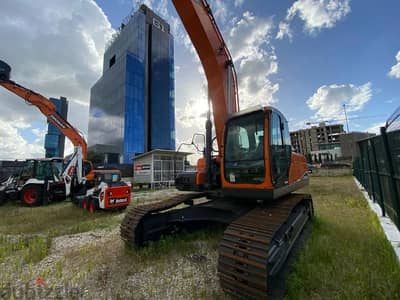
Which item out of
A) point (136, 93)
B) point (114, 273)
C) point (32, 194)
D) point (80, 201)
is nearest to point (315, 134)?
point (136, 93)

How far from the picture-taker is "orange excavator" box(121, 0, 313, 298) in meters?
2.08

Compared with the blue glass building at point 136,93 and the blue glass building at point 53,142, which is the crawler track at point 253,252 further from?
the blue glass building at point 53,142

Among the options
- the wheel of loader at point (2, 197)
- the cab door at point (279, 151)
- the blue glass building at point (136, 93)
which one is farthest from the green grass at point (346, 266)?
the blue glass building at point (136, 93)

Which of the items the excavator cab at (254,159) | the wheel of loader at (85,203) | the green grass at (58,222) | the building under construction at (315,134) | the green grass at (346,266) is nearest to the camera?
Answer: the green grass at (346,266)

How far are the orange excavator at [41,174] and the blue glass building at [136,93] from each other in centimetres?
2410

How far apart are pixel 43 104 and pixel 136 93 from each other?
28.7 meters

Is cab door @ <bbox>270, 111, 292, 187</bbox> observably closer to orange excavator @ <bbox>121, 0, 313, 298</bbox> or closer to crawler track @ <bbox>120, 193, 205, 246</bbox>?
orange excavator @ <bbox>121, 0, 313, 298</bbox>

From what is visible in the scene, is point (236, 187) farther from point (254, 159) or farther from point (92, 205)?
point (92, 205)

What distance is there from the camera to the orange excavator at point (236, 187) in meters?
2.08

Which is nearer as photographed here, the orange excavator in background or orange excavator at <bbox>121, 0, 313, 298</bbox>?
orange excavator at <bbox>121, 0, 313, 298</bbox>

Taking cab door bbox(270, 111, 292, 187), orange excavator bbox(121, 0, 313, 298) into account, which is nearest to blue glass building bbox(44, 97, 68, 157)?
orange excavator bbox(121, 0, 313, 298)

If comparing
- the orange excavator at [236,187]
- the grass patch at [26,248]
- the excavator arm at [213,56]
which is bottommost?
the grass patch at [26,248]

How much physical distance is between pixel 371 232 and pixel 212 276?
3449 mm

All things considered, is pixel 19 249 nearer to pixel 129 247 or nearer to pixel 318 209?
pixel 129 247
